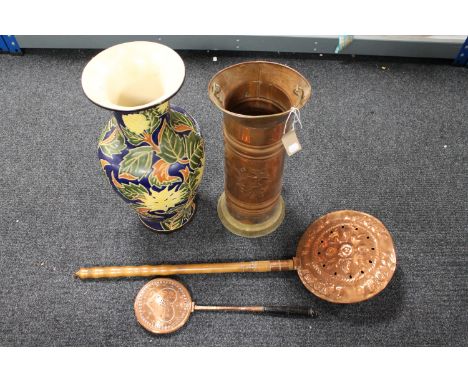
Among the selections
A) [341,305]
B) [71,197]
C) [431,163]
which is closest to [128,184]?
[71,197]

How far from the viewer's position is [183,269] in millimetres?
1455

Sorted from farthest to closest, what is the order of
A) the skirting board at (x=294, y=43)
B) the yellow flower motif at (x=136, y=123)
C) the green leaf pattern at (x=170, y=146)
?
the skirting board at (x=294, y=43)
the green leaf pattern at (x=170, y=146)
the yellow flower motif at (x=136, y=123)

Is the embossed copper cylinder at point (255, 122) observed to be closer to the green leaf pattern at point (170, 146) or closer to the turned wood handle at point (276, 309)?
the green leaf pattern at point (170, 146)

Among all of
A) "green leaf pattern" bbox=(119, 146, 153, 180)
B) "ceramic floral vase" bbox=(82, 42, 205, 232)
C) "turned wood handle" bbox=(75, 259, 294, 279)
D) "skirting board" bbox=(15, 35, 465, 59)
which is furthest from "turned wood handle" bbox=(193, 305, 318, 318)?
"skirting board" bbox=(15, 35, 465, 59)

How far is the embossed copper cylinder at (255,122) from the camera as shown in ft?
3.81

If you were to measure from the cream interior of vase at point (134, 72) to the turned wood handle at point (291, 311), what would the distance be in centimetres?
82

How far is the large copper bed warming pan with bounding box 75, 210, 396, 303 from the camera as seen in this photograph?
1359 mm

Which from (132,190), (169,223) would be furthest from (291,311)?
(132,190)

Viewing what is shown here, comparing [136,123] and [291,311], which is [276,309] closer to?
[291,311]

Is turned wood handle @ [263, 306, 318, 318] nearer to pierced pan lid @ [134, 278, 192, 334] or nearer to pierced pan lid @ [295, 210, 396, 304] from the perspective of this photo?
pierced pan lid @ [295, 210, 396, 304]

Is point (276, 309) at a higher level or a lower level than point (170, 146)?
lower

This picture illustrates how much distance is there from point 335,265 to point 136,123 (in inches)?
32.1

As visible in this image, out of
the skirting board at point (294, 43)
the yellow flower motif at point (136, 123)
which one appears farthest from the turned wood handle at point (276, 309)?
the skirting board at point (294, 43)

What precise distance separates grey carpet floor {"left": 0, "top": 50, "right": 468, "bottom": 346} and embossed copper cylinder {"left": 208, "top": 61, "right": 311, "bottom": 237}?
262mm
